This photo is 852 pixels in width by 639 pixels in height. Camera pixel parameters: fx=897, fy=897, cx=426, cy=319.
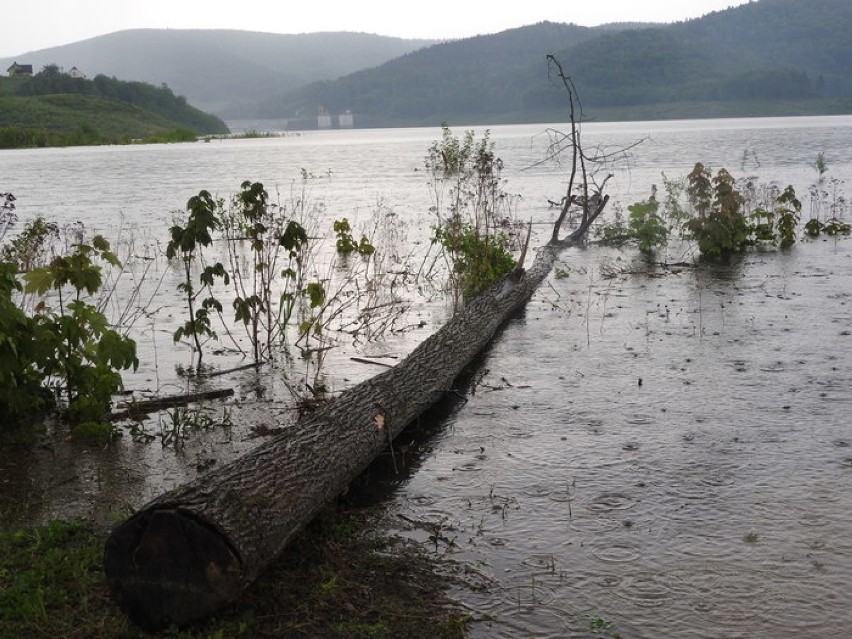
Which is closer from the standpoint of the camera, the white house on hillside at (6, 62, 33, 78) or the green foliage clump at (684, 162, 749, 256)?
the green foliage clump at (684, 162, 749, 256)

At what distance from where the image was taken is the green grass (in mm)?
3922

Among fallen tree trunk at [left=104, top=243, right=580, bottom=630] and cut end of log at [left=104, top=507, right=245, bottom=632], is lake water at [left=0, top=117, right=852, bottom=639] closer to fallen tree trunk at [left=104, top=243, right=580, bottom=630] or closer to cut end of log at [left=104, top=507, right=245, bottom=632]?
fallen tree trunk at [left=104, top=243, right=580, bottom=630]

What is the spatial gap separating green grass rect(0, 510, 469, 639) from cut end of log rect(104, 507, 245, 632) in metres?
0.08

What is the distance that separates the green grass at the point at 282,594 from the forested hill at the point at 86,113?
90272mm

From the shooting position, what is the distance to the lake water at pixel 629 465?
170 inches

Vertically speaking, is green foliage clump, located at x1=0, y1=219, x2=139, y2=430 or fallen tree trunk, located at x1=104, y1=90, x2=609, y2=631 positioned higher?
green foliage clump, located at x1=0, y1=219, x2=139, y2=430

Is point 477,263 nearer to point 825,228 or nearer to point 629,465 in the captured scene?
point 629,465

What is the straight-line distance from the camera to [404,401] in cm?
669

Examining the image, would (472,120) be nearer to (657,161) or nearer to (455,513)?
(657,161)

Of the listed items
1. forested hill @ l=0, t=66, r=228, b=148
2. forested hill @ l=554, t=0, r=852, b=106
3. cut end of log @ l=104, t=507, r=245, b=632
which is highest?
forested hill @ l=554, t=0, r=852, b=106

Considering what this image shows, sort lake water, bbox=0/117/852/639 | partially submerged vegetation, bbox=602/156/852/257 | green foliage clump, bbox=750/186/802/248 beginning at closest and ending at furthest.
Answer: lake water, bbox=0/117/852/639 → partially submerged vegetation, bbox=602/156/852/257 → green foliage clump, bbox=750/186/802/248

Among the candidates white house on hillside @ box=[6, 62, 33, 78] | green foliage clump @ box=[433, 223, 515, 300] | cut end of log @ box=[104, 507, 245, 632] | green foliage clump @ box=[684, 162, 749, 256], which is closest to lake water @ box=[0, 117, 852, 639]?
green foliage clump @ box=[433, 223, 515, 300]

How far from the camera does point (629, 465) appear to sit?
234 inches

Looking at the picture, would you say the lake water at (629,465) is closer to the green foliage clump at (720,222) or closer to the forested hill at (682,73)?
the green foliage clump at (720,222)
